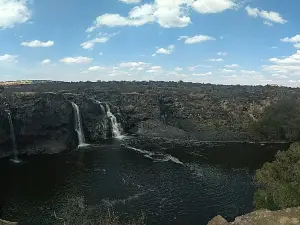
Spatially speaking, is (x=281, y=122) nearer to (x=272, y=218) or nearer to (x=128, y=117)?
(x=128, y=117)

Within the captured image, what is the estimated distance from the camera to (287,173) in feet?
121

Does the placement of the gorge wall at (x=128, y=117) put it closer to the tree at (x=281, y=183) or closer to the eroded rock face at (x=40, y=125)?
the eroded rock face at (x=40, y=125)

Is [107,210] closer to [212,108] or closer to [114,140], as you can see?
[114,140]

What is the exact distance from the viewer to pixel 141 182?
188 ft

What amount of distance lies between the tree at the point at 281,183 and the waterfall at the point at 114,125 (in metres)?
61.8

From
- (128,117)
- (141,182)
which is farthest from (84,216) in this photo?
(128,117)

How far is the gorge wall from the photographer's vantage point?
82812mm

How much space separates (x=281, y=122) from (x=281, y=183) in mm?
61423

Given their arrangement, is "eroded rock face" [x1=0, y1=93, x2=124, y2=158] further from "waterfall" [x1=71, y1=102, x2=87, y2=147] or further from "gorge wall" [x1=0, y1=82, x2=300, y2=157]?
"waterfall" [x1=71, y1=102, x2=87, y2=147]

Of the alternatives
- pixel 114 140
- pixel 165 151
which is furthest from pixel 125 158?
pixel 114 140

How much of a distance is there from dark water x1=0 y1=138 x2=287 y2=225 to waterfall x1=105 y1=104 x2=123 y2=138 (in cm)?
1460

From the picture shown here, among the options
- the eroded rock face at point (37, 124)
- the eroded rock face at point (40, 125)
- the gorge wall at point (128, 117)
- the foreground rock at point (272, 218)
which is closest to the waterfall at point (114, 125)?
the gorge wall at point (128, 117)

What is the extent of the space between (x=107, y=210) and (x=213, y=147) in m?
44.6

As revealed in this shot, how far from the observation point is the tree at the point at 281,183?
26703mm
